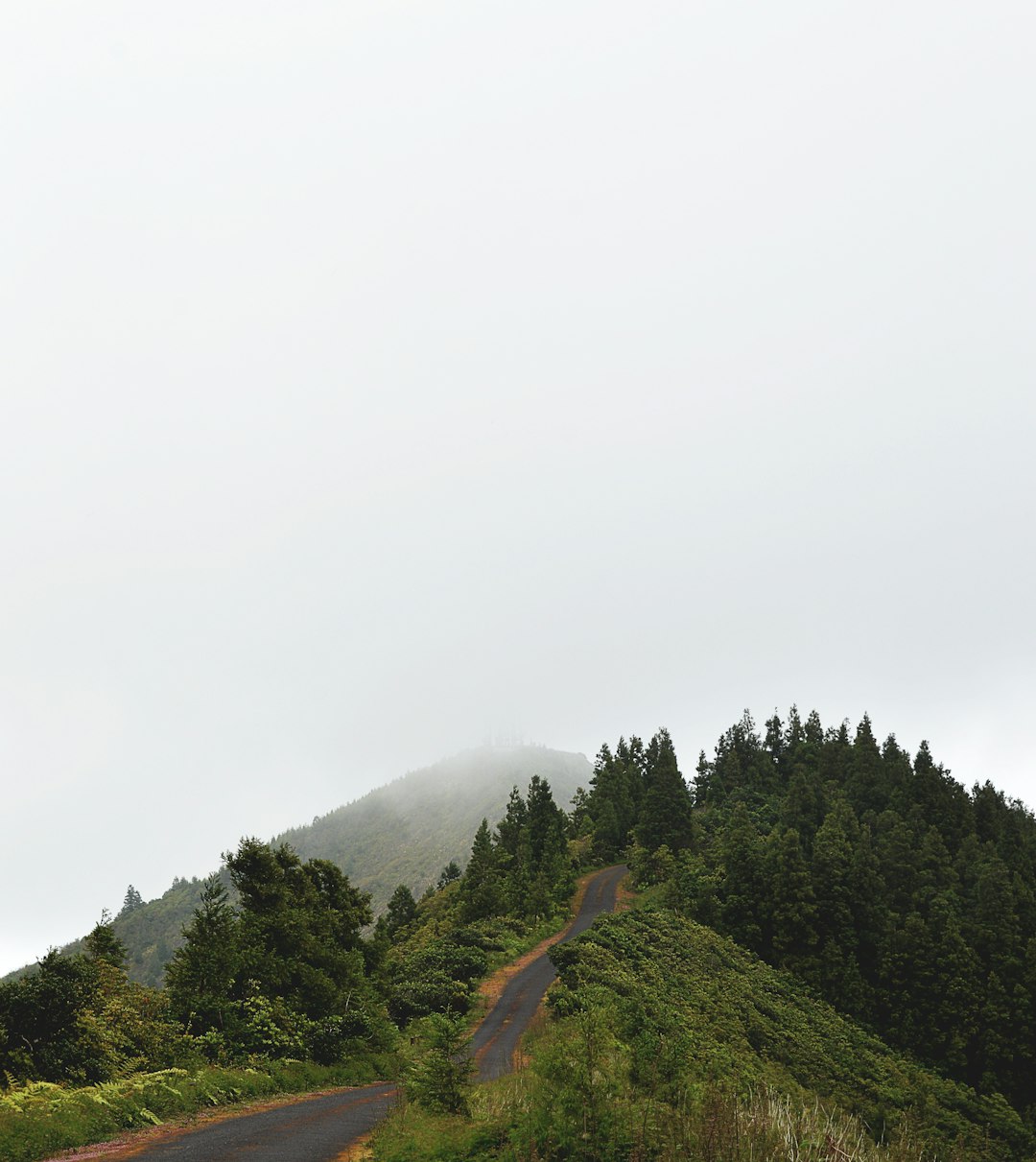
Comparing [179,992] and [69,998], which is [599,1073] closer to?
[69,998]

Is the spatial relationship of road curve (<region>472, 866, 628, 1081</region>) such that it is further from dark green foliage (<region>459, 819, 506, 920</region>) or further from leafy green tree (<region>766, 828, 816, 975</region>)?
leafy green tree (<region>766, 828, 816, 975</region>)

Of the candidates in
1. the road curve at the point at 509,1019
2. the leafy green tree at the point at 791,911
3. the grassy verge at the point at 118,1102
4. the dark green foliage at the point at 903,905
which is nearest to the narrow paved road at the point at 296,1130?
Answer: the road curve at the point at 509,1019

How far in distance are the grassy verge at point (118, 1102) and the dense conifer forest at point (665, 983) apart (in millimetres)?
464

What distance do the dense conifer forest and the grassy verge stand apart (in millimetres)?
464

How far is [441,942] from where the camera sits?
148 feet

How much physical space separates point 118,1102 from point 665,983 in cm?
2438

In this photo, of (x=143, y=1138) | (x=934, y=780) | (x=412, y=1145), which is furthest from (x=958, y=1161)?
(x=934, y=780)

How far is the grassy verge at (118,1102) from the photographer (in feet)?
41.8

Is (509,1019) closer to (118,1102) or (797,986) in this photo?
(118,1102)

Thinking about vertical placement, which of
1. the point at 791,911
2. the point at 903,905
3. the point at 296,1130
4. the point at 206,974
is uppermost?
the point at 206,974

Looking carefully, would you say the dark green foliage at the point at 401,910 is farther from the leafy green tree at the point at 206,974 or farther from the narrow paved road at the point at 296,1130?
the leafy green tree at the point at 206,974

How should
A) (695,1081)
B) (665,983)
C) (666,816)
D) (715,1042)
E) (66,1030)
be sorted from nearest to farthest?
(695,1081) → (66,1030) → (715,1042) → (665,983) → (666,816)

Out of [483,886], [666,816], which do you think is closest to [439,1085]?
[483,886]

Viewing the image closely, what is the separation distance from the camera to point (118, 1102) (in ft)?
49.9
